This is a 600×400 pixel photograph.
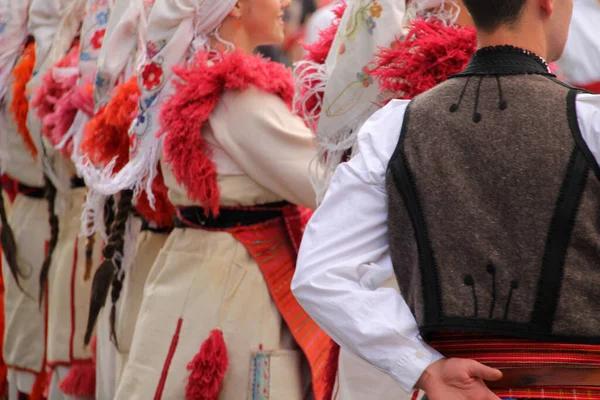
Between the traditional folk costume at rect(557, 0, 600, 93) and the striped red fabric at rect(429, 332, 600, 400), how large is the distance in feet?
4.18

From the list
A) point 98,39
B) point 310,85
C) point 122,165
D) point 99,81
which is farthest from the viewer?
point 98,39

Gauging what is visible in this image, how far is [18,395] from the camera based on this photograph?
4715 millimetres

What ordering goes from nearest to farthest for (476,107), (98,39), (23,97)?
(476,107)
(98,39)
(23,97)

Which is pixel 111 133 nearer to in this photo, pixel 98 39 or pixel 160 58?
pixel 160 58

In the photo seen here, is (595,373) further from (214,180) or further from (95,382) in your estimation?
(95,382)

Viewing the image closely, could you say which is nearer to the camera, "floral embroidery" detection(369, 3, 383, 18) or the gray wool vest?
the gray wool vest

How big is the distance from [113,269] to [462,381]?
2260mm

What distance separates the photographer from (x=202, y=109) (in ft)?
9.96

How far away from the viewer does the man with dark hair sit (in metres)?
1.63

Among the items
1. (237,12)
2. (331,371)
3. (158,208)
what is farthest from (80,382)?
(331,371)

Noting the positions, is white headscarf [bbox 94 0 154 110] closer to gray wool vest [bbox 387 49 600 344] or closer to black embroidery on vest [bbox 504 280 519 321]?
gray wool vest [bbox 387 49 600 344]

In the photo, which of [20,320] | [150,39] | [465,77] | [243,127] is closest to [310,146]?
[243,127]

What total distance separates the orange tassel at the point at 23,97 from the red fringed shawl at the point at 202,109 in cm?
149

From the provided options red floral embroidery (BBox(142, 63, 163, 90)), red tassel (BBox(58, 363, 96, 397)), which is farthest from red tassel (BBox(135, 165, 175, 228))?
red tassel (BBox(58, 363, 96, 397))
